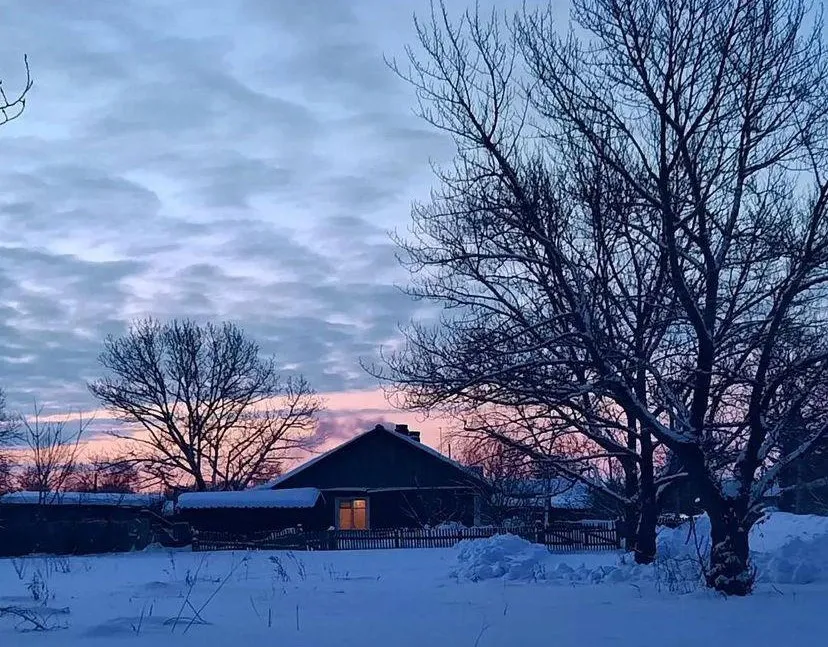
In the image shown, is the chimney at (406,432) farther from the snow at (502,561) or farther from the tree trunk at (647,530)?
the tree trunk at (647,530)

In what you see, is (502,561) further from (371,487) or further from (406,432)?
(406,432)

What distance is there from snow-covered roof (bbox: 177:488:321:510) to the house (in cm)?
200

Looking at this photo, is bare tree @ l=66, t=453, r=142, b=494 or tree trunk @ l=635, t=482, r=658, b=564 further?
bare tree @ l=66, t=453, r=142, b=494

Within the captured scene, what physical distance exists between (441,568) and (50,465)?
81.1 feet

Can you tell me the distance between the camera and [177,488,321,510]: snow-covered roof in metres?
40.9

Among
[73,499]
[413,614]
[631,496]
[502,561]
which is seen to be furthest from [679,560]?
[73,499]

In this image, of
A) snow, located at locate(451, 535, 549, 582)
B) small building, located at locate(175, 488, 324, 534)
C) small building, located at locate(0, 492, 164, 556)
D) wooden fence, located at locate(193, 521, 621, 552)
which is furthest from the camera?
small building, located at locate(175, 488, 324, 534)

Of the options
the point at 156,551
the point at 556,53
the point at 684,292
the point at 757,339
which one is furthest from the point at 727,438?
the point at 156,551

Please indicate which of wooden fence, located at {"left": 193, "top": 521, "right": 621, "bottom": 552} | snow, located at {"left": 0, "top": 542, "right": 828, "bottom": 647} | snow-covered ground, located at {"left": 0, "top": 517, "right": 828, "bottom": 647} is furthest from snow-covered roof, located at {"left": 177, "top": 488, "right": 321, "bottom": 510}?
snow, located at {"left": 0, "top": 542, "right": 828, "bottom": 647}

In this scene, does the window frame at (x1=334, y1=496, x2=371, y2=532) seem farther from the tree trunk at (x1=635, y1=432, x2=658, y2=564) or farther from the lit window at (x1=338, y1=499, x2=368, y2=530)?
the tree trunk at (x1=635, y1=432, x2=658, y2=564)

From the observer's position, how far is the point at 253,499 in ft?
135

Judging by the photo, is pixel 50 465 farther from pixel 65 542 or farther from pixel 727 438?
pixel 727 438

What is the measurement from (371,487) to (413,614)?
118ft

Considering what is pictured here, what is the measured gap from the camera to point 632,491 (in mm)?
19234
